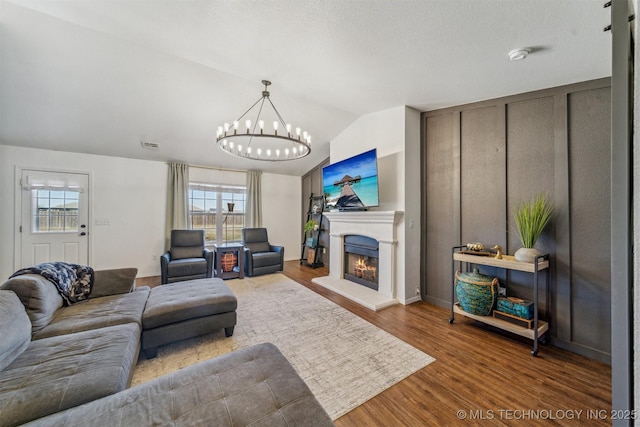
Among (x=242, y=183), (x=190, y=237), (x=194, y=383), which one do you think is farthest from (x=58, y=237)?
(x=194, y=383)

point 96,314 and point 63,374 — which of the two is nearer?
point 63,374

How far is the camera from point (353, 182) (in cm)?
391

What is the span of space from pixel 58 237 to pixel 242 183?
3.42 m

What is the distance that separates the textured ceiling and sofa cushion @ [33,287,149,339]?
256 cm

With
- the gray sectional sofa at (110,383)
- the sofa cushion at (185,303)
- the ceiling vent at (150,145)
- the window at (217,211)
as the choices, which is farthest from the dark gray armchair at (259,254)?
the gray sectional sofa at (110,383)

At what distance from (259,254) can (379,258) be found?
2568 millimetres

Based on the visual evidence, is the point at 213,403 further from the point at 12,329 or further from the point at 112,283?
the point at 112,283

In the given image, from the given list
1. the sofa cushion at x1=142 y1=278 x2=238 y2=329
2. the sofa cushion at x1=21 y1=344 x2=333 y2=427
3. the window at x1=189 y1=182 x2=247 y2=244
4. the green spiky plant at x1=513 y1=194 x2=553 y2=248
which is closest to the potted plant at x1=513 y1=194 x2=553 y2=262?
the green spiky plant at x1=513 y1=194 x2=553 y2=248

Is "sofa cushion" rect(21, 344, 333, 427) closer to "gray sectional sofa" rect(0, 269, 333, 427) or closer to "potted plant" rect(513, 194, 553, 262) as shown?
"gray sectional sofa" rect(0, 269, 333, 427)

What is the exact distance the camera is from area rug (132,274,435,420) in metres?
1.77

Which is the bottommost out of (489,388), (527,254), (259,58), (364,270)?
(489,388)

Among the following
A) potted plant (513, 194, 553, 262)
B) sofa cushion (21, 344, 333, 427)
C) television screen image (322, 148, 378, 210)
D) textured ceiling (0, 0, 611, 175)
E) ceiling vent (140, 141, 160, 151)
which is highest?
textured ceiling (0, 0, 611, 175)

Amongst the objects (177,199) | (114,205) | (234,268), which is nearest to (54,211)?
(114,205)

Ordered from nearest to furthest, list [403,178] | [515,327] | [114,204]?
1. [515,327]
2. [403,178]
3. [114,204]
